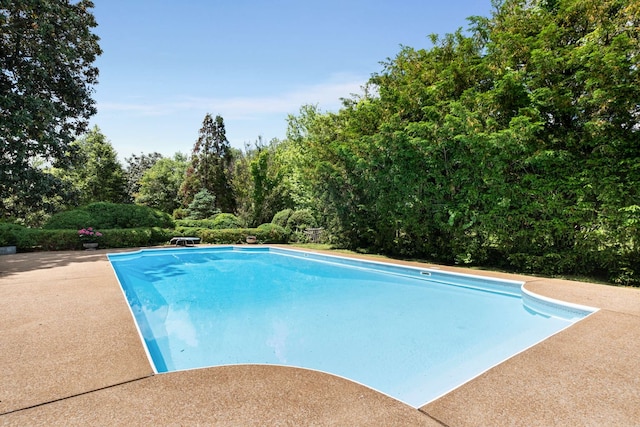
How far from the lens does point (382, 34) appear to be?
11.4 metres

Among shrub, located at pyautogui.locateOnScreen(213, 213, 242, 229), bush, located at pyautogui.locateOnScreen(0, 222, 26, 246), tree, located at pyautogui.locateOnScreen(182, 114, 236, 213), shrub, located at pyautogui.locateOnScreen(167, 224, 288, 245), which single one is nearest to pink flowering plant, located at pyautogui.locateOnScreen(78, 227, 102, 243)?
bush, located at pyautogui.locateOnScreen(0, 222, 26, 246)

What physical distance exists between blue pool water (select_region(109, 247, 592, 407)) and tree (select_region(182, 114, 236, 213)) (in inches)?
686

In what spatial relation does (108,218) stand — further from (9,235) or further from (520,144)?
(520,144)

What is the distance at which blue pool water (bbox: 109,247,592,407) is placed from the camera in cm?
408

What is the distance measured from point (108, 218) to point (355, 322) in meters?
14.9

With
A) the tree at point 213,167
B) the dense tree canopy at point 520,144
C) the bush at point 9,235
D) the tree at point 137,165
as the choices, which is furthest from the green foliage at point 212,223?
the tree at point 137,165

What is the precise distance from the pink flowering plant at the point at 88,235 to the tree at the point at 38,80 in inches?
107

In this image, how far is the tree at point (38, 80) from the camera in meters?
12.0

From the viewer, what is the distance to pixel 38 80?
13.6 m

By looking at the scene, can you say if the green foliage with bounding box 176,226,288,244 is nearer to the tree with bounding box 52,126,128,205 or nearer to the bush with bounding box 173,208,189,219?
the bush with bounding box 173,208,189,219

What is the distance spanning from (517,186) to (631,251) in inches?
100

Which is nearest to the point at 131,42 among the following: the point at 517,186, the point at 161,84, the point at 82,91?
the point at 161,84

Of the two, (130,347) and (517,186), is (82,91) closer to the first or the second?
(130,347)

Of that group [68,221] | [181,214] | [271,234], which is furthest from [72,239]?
[181,214]
